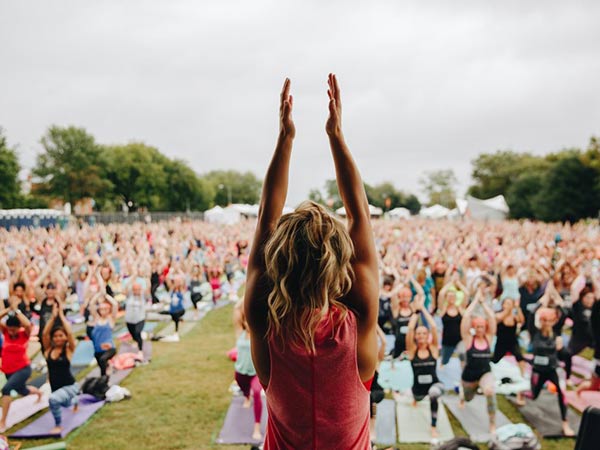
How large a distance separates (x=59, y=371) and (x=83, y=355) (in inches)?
131

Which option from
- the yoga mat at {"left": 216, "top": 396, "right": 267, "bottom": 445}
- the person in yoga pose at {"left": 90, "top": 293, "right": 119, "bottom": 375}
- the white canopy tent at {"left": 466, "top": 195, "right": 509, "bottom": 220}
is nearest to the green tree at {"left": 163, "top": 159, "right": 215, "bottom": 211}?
the white canopy tent at {"left": 466, "top": 195, "right": 509, "bottom": 220}

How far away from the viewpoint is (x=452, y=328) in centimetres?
718

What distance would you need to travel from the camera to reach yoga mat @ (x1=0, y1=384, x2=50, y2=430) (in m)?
6.33

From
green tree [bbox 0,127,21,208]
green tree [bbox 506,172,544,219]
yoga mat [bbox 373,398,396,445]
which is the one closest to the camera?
yoga mat [bbox 373,398,396,445]

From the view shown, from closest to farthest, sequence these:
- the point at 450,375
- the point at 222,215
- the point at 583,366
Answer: the point at 450,375 < the point at 583,366 < the point at 222,215

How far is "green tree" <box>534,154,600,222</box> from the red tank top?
45428mm

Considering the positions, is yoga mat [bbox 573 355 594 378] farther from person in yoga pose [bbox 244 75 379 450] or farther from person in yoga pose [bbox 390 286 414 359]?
person in yoga pose [bbox 244 75 379 450]

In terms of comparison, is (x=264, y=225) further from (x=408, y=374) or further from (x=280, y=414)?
(x=408, y=374)

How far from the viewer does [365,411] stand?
141 centimetres

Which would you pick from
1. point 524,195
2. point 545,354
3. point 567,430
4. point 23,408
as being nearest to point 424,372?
point 545,354

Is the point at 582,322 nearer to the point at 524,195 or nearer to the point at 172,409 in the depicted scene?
the point at 172,409

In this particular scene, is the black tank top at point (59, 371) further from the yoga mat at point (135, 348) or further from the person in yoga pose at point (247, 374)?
the yoga mat at point (135, 348)

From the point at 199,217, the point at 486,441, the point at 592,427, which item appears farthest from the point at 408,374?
the point at 199,217

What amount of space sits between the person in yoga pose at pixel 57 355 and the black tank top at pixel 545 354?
6.53 m
